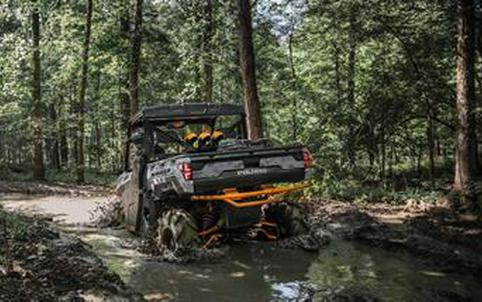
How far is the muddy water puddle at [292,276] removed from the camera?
591 cm

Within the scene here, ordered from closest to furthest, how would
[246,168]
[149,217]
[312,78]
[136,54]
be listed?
[246,168]
[149,217]
[136,54]
[312,78]

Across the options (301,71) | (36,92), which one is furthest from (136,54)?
(301,71)

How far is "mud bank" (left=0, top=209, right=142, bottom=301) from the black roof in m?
2.70

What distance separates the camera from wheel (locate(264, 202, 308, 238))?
8742 mm

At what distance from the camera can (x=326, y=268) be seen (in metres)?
7.13

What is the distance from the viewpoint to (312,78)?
90.8ft

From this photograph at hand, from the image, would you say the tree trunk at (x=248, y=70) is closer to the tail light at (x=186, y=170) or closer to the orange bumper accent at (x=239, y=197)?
the orange bumper accent at (x=239, y=197)

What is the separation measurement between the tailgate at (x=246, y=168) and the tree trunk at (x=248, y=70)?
531 centimetres

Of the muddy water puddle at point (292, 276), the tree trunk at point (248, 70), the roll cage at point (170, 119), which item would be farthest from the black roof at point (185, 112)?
the tree trunk at point (248, 70)

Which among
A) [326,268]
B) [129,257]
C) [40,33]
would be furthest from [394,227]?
[40,33]

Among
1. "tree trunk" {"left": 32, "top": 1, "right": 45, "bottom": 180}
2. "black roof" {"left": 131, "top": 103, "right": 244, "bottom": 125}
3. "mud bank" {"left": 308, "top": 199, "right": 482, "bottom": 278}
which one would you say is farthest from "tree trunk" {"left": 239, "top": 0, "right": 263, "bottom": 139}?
"tree trunk" {"left": 32, "top": 1, "right": 45, "bottom": 180}

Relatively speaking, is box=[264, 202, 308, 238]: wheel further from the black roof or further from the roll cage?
the black roof

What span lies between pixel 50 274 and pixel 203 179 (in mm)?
2495

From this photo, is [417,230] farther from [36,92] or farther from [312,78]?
[36,92]
